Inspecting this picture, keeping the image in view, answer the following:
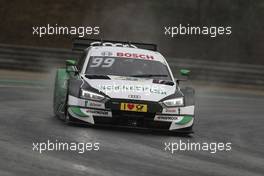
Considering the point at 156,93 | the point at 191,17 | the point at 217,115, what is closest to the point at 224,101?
the point at 217,115

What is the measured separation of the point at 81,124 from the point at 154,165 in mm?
3160

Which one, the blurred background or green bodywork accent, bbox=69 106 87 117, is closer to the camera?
green bodywork accent, bbox=69 106 87 117

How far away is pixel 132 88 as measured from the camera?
484 inches

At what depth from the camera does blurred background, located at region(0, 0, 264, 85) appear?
1094 inches

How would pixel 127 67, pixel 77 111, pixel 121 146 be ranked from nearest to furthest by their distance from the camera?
1. pixel 121 146
2. pixel 77 111
3. pixel 127 67

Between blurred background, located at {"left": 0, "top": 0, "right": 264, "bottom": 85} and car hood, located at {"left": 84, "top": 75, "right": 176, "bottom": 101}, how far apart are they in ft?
48.5

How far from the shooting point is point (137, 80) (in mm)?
12805
